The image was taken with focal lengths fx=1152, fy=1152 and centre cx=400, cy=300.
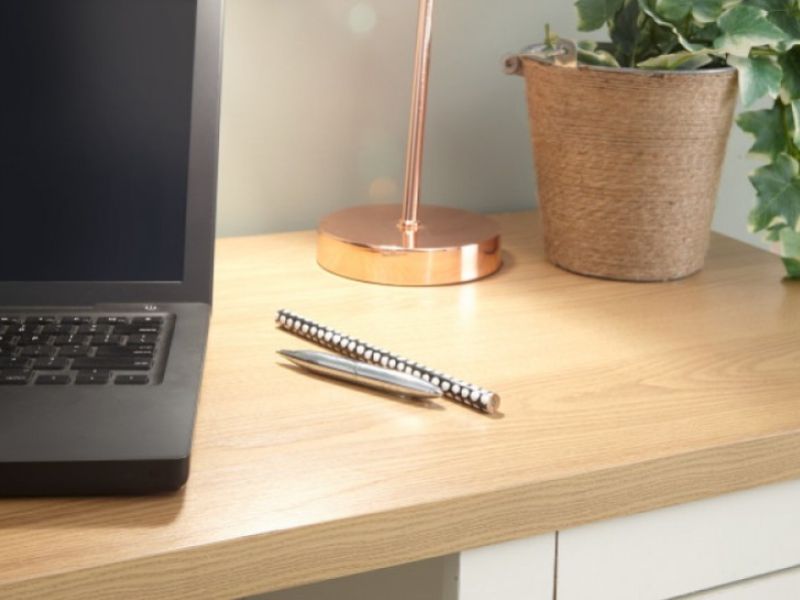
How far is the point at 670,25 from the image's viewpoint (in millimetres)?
911

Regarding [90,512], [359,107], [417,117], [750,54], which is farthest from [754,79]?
[90,512]

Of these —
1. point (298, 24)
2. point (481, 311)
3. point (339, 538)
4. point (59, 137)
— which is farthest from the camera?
point (298, 24)

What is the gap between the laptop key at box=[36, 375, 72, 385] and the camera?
645 mm

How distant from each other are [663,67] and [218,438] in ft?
1.58

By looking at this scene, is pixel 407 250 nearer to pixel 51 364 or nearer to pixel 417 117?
pixel 417 117

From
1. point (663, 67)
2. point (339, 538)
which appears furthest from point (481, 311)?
point (339, 538)

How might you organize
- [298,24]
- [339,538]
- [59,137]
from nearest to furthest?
1. [339,538]
2. [59,137]
3. [298,24]

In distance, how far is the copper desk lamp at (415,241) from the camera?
3.07 feet

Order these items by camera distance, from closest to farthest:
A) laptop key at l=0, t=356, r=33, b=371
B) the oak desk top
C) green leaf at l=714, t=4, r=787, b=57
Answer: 1. the oak desk top
2. laptop key at l=0, t=356, r=33, b=371
3. green leaf at l=714, t=4, r=787, b=57

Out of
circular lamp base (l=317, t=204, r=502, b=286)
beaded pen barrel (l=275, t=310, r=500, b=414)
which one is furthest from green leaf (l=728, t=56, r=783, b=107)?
beaded pen barrel (l=275, t=310, r=500, b=414)

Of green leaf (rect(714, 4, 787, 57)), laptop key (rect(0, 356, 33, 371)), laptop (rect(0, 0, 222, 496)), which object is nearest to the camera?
laptop key (rect(0, 356, 33, 371))

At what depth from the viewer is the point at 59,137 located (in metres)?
0.78

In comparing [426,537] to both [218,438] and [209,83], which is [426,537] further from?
[209,83]

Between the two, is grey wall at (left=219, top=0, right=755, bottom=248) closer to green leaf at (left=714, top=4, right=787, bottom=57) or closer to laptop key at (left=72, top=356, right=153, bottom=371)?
green leaf at (left=714, top=4, right=787, bottom=57)
